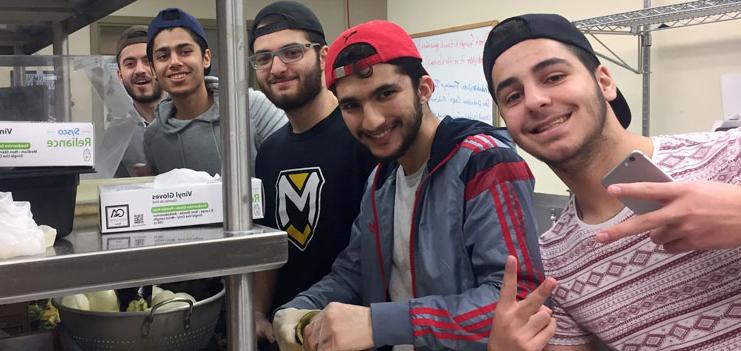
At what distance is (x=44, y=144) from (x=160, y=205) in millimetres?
144

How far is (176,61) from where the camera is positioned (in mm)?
1856

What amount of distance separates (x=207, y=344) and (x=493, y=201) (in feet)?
1.74

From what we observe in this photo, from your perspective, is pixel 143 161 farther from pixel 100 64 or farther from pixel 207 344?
pixel 207 344

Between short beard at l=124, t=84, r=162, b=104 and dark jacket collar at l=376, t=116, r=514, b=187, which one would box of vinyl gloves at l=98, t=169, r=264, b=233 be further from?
short beard at l=124, t=84, r=162, b=104

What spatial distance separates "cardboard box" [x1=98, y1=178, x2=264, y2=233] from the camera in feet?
2.55

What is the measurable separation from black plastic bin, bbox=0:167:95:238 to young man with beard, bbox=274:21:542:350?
471 mm

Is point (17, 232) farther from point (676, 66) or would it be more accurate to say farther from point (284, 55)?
point (676, 66)

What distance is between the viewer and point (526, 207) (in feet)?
3.87

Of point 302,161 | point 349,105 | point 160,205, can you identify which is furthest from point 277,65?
point 160,205

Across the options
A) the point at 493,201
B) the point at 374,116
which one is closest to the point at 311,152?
the point at 374,116

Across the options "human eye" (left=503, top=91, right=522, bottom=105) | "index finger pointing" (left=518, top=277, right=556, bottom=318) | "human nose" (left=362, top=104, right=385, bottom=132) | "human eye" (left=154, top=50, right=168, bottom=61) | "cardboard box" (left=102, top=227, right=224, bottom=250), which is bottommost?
"index finger pointing" (left=518, top=277, right=556, bottom=318)

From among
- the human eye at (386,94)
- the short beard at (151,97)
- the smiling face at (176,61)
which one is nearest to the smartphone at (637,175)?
the human eye at (386,94)

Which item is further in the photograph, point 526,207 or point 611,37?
point 611,37

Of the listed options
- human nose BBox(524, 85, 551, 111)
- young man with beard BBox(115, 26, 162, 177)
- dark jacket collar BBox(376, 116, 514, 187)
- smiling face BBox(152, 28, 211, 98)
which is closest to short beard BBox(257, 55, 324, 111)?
smiling face BBox(152, 28, 211, 98)
